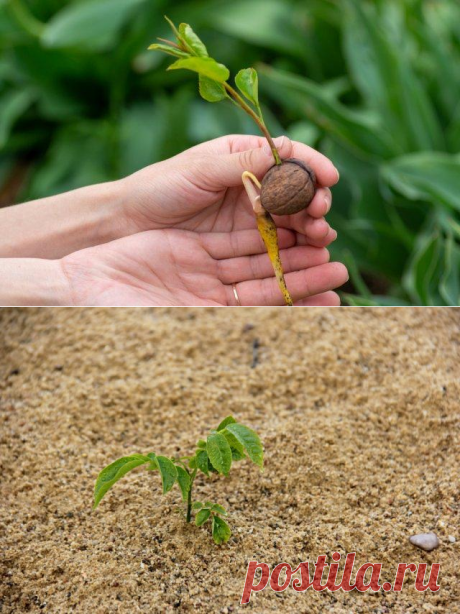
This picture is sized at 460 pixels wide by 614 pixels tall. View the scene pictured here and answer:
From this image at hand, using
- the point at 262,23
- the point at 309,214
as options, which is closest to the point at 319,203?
the point at 309,214

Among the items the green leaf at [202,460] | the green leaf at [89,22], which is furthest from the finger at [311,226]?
the green leaf at [89,22]

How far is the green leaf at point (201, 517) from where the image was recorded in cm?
75

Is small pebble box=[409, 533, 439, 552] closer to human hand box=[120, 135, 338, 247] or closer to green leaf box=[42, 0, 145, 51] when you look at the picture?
human hand box=[120, 135, 338, 247]

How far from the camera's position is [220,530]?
754 millimetres

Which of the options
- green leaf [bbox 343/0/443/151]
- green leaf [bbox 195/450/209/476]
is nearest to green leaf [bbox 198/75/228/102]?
green leaf [bbox 195/450/209/476]

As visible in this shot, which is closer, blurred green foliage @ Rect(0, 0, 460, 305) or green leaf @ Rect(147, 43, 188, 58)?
green leaf @ Rect(147, 43, 188, 58)

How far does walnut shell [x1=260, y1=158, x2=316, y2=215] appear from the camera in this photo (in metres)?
0.61

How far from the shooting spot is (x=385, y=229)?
1207 millimetres

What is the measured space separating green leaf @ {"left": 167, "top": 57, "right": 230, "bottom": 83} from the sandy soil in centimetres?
46

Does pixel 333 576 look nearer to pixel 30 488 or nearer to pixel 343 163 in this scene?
pixel 30 488

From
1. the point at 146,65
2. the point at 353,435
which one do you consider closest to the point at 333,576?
the point at 353,435

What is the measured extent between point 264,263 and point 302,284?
49 mm

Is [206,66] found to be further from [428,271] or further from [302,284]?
[428,271]

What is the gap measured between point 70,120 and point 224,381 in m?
0.99
